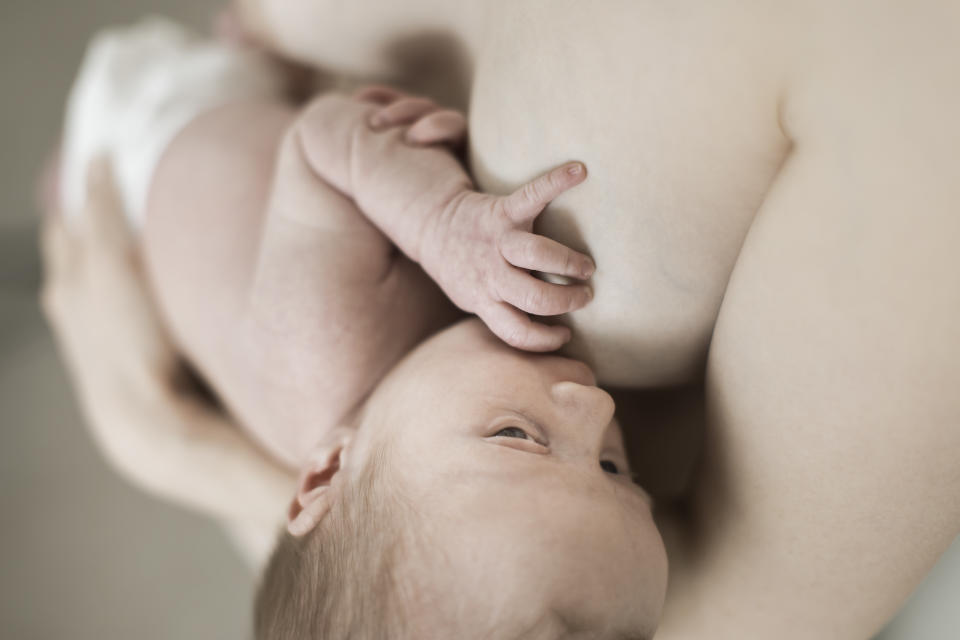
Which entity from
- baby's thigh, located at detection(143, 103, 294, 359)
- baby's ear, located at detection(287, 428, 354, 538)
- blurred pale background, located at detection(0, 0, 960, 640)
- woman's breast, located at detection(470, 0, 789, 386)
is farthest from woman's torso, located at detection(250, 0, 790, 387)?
blurred pale background, located at detection(0, 0, 960, 640)

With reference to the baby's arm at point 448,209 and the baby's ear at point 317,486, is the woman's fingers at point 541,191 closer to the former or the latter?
the baby's arm at point 448,209

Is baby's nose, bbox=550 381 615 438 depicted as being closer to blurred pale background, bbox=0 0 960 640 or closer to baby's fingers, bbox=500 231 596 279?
baby's fingers, bbox=500 231 596 279

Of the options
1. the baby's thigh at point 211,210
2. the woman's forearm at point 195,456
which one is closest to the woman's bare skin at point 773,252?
the baby's thigh at point 211,210

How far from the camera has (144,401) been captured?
1.09 m

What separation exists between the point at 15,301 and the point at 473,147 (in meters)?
1.80

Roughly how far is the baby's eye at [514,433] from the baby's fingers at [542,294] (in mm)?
87

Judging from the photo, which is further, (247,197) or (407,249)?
(247,197)

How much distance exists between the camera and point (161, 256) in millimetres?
986

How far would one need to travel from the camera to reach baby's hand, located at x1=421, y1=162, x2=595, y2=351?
1.77 ft

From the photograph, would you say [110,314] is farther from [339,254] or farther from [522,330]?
[522,330]

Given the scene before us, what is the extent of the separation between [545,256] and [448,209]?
11 cm

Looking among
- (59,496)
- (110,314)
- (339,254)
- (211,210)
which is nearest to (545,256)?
(339,254)

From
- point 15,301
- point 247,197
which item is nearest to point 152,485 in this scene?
point 247,197

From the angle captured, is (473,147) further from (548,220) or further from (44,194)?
(44,194)
